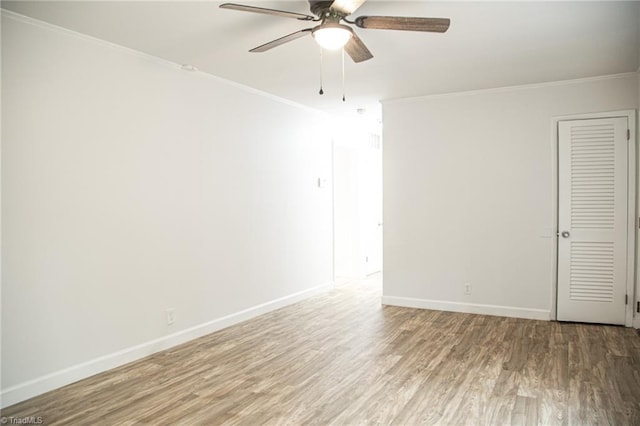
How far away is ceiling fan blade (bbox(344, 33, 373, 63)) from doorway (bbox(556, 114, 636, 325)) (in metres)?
2.80

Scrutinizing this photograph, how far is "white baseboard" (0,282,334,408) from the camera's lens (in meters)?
2.91

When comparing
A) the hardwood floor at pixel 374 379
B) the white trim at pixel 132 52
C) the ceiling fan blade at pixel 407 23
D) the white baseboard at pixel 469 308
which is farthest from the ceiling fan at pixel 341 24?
the white baseboard at pixel 469 308

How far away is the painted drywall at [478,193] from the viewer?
189 inches

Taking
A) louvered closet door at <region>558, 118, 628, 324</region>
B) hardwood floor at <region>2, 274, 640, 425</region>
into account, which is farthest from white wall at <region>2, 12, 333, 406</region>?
louvered closet door at <region>558, 118, 628, 324</region>

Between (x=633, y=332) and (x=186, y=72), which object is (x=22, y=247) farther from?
(x=633, y=332)

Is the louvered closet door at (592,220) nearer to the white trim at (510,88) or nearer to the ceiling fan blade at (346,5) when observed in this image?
the white trim at (510,88)

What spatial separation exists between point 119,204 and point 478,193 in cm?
377

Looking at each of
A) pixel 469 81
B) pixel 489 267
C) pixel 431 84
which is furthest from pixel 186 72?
pixel 489 267

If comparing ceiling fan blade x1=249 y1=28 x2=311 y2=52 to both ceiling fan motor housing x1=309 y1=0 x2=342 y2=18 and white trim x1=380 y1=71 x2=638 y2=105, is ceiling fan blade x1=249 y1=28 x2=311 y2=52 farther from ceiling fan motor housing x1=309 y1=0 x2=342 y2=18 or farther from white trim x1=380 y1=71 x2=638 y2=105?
white trim x1=380 y1=71 x2=638 y2=105

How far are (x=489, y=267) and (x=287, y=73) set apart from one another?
3.10 metres

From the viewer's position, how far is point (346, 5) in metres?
2.45

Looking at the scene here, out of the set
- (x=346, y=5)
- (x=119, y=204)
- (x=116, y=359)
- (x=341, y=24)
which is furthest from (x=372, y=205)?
(x=346, y=5)

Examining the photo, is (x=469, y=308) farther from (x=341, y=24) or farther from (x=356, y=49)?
(x=341, y=24)

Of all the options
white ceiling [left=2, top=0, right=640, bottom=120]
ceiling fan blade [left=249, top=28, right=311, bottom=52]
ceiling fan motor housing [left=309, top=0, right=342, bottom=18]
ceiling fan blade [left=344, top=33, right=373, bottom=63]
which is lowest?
ceiling fan blade [left=344, top=33, right=373, bottom=63]
